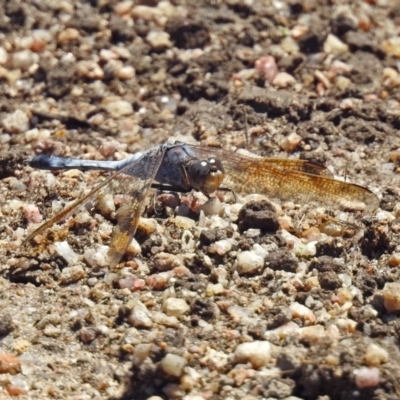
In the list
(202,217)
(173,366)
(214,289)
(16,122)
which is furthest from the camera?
(16,122)

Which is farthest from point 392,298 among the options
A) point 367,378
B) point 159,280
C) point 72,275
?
point 72,275

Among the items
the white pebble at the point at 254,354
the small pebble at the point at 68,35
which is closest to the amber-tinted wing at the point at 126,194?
the white pebble at the point at 254,354

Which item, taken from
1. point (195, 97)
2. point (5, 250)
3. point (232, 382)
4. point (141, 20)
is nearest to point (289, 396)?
point (232, 382)

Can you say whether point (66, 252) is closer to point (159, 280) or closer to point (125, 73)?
point (159, 280)

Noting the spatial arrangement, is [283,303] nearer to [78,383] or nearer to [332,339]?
[332,339]

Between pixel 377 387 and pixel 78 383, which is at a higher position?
pixel 377 387

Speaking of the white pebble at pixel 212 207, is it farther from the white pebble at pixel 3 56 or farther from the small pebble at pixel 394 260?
the white pebble at pixel 3 56

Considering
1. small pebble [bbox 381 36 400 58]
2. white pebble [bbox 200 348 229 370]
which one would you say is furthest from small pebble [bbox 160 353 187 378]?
small pebble [bbox 381 36 400 58]

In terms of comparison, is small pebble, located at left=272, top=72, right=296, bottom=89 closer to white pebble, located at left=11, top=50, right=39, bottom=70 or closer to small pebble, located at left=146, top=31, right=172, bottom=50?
small pebble, located at left=146, top=31, right=172, bottom=50
